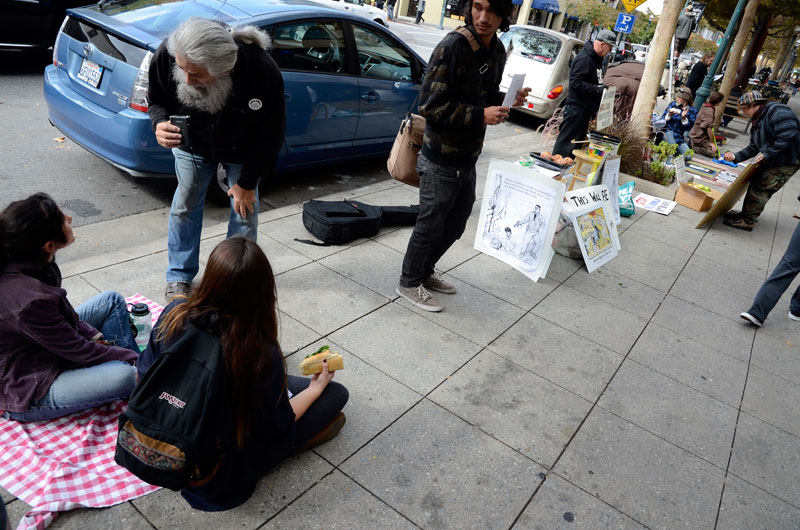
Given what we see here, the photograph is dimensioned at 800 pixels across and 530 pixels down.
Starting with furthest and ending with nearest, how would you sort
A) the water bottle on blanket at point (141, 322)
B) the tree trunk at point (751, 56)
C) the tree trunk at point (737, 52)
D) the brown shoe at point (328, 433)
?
1. the tree trunk at point (751, 56)
2. the tree trunk at point (737, 52)
3. the water bottle on blanket at point (141, 322)
4. the brown shoe at point (328, 433)

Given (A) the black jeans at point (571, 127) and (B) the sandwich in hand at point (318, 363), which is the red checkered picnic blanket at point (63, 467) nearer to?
(B) the sandwich in hand at point (318, 363)

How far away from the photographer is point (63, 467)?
2.18 meters

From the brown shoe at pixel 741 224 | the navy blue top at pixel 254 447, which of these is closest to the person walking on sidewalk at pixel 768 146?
the brown shoe at pixel 741 224

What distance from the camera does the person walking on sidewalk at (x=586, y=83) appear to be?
6.84 m

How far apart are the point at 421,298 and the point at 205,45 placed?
2065 millimetres

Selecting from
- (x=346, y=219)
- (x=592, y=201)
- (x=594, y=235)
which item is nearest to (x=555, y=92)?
(x=592, y=201)

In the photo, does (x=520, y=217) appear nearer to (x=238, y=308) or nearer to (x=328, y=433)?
(x=328, y=433)

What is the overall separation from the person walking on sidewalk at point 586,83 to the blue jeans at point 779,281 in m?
3.14

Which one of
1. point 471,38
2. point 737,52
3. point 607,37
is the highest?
point 737,52

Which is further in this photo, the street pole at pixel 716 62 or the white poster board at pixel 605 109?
the street pole at pixel 716 62

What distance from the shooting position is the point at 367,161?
7191mm

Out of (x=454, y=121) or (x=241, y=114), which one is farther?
(x=454, y=121)

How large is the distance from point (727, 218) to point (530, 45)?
586 centimetres

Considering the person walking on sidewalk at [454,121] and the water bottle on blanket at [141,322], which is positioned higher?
the person walking on sidewalk at [454,121]
